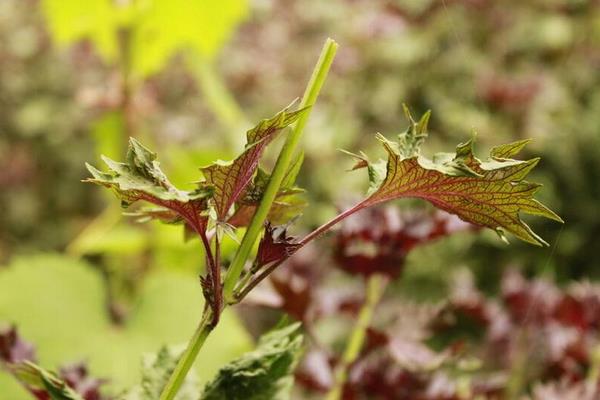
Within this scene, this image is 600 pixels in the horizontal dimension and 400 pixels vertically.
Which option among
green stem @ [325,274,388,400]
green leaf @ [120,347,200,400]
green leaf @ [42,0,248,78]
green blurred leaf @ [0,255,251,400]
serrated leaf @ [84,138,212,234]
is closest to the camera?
serrated leaf @ [84,138,212,234]

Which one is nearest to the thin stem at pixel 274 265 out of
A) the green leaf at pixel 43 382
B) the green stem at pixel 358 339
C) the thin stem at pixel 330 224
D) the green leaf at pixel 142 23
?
the thin stem at pixel 330 224

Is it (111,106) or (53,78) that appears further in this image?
(53,78)

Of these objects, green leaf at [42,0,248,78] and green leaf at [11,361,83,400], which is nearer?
green leaf at [11,361,83,400]

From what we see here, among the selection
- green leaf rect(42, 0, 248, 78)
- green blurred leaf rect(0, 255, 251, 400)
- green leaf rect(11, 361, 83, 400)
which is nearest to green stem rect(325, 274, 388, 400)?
green blurred leaf rect(0, 255, 251, 400)

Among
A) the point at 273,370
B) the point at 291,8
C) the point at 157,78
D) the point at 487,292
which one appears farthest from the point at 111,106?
the point at 291,8

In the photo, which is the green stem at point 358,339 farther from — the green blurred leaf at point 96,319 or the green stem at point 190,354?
the green stem at point 190,354

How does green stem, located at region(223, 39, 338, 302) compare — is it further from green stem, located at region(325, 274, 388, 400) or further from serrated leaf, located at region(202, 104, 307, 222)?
green stem, located at region(325, 274, 388, 400)

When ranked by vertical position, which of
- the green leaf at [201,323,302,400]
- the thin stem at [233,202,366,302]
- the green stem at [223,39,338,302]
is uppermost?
the green stem at [223,39,338,302]

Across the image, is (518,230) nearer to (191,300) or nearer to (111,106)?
(191,300)

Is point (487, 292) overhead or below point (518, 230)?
overhead
